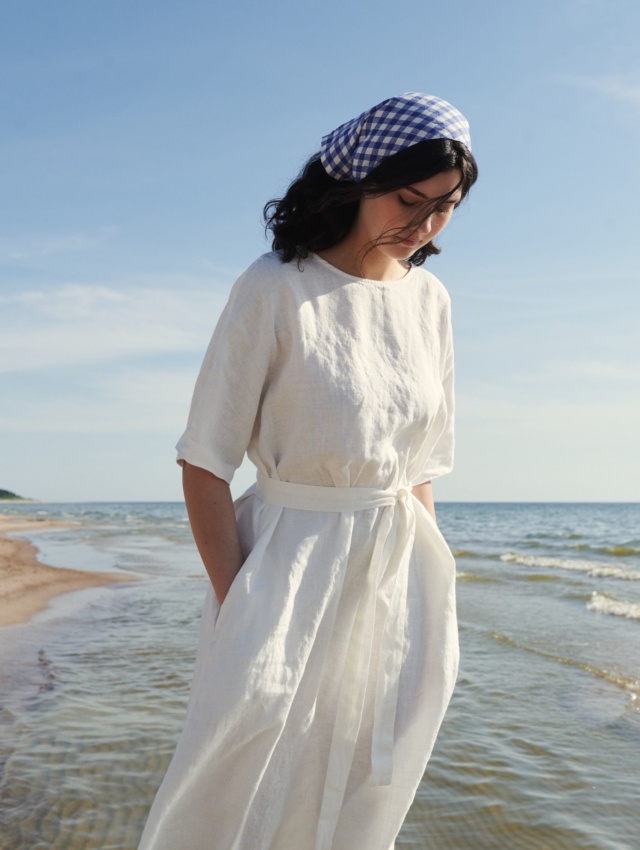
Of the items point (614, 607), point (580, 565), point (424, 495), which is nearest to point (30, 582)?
point (614, 607)

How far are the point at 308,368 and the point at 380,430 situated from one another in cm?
18

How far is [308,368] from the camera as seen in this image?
1.57 meters

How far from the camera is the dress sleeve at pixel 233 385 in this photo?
1.58 meters

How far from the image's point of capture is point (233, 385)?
1577 millimetres

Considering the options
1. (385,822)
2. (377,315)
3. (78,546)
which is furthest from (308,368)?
(78,546)

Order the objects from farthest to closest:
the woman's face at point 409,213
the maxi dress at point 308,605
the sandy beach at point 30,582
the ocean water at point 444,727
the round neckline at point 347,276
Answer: the sandy beach at point 30,582 < the ocean water at point 444,727 < the round neckline at point 347,276 < the woman's face at point 409,213 < the maxi dress at point 308,605

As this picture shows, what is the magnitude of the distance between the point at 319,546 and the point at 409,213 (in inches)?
25.7

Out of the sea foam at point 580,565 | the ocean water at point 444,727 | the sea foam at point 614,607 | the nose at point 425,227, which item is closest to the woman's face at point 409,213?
the nose at point 425,227

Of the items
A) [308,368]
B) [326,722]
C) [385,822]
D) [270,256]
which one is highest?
[270,256]

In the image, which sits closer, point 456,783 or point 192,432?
point 192,432

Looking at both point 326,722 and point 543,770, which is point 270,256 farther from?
point 543,770

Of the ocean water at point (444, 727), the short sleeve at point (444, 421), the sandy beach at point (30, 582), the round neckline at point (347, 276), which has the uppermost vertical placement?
the round neckline at point (347, 276)

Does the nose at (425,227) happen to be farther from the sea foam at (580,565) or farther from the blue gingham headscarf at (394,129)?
the sea foam at (580,565)

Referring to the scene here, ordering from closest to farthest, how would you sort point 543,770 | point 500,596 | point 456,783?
point 456,783, point 543,770, point 500,596
